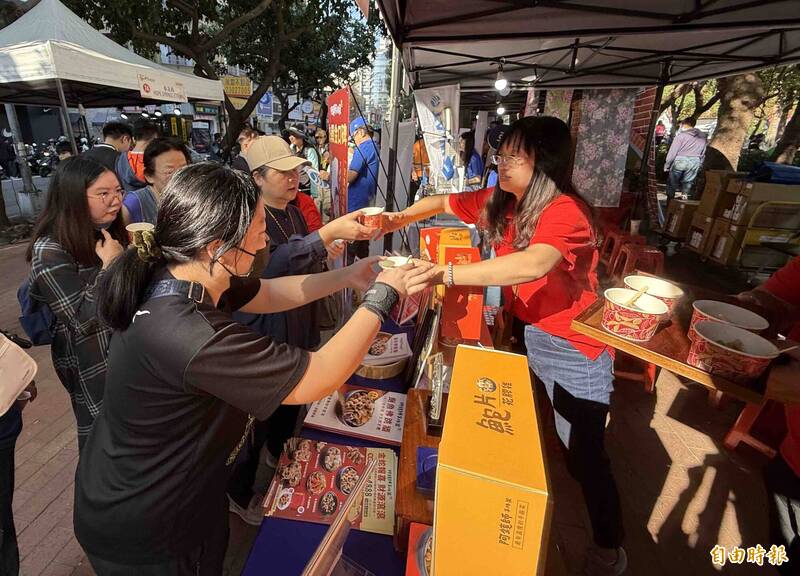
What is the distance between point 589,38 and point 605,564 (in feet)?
14.1

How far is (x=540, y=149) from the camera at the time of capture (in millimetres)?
1849

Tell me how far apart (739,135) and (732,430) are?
34.3 feet

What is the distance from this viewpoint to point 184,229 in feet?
3.67

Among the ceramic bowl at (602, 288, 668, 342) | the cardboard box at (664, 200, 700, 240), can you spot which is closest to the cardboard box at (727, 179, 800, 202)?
the cardboard box at (664, 200, 700, 240)

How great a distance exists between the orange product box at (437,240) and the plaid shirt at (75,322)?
1.44 metres

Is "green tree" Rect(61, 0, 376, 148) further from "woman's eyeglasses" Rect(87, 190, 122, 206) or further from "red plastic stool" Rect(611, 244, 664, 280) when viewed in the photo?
"woman's eyeglasses" Rect(87, 190, 122, 206)

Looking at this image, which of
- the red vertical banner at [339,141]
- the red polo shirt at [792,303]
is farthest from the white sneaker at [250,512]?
the red vertical banner at [339,141]

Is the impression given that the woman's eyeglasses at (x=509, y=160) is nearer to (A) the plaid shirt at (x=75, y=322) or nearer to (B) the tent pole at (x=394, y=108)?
(B) the tent pole at (x=394, y=108)

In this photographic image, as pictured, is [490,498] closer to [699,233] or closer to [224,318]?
[224,318]

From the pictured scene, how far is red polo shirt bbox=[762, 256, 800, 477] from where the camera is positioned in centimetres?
161

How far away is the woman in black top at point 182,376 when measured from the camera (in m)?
1.05

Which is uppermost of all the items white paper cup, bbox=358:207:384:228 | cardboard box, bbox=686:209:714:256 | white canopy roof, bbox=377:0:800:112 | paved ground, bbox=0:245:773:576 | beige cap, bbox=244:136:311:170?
white canopy roof, bbox=377:0:800:112

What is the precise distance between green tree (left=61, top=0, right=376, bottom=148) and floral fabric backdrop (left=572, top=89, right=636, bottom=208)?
3.67 meters

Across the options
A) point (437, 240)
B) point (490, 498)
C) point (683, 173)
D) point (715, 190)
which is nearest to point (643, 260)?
point (437, 240)
